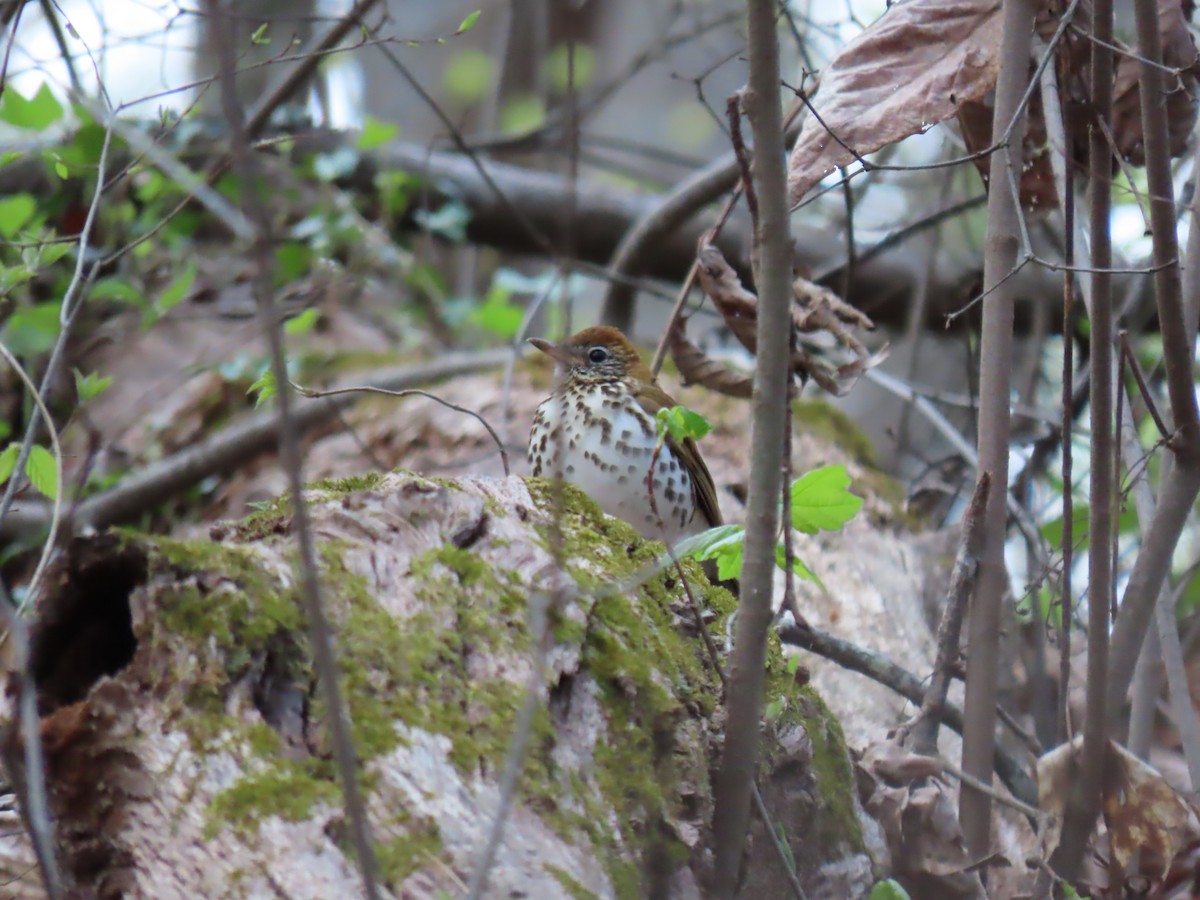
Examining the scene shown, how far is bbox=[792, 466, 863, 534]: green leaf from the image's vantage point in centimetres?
206

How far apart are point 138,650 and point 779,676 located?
42.5 inches

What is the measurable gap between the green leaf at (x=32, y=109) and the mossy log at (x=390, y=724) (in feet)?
7.62

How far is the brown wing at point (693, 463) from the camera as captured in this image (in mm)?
3597

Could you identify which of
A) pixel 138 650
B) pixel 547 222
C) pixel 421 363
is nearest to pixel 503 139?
pixel 547 222

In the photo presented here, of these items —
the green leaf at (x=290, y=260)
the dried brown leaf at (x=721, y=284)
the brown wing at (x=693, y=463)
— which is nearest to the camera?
the dried brown leaf at (x=721, y=284)

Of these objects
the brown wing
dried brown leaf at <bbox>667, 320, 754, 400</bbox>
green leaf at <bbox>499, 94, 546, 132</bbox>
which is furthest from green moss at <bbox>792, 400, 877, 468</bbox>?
green leaf at <bbox>499, 94, 546, 132</bbox>

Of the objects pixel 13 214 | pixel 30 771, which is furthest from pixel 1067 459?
pixel 13 214

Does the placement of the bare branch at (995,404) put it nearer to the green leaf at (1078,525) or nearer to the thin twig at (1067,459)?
the thin twig at (1067,459)

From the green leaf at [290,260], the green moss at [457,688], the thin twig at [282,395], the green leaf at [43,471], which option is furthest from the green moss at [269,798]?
the green leaf at [290,260]

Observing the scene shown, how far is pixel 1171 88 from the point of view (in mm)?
2439

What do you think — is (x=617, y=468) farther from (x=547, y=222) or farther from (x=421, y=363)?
(x=547, y=222)

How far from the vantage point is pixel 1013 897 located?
2201 millimetres

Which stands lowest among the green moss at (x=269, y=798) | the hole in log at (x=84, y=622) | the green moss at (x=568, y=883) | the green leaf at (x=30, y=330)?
the green moss at (x=568, y=883)

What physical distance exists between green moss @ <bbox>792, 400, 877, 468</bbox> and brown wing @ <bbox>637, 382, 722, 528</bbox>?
92 cm
